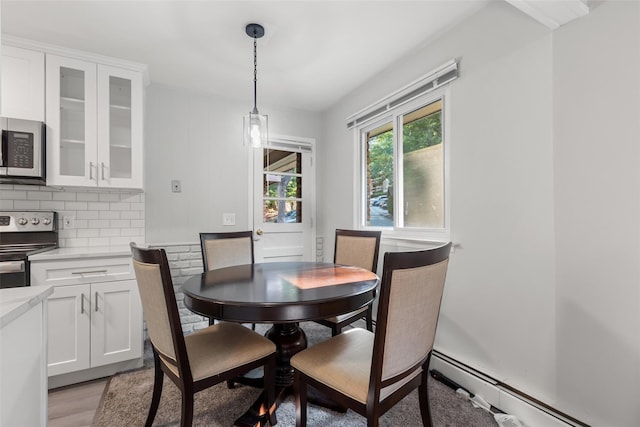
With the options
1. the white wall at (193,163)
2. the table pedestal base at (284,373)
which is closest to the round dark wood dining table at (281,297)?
the table pedestal base at (284,373)

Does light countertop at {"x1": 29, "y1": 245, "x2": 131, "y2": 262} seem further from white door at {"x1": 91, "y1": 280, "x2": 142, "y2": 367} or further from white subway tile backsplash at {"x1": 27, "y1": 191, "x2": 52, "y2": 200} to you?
white subway tile backsplash at {"x1": 27, "y1": 191, "x2": 52, "y2": 200}

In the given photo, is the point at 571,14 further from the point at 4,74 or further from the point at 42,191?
the point at 42,191

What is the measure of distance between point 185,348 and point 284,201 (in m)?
2.32

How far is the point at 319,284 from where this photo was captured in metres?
1.59

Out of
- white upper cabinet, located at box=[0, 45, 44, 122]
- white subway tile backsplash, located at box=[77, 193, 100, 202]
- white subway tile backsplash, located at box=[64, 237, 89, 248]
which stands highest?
white upper cabinet, located at box=[0, 45, 44, 122]

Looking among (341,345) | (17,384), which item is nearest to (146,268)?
(17,384)

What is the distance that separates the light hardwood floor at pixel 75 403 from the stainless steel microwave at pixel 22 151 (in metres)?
1.47

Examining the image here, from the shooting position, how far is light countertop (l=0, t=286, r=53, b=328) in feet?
2.55

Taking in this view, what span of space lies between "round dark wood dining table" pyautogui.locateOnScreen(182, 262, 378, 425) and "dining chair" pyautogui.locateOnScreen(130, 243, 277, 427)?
153mm

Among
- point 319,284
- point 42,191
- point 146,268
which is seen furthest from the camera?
point 42,191

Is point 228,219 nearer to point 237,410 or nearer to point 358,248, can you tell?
point 358,248

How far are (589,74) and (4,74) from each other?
11.5ft

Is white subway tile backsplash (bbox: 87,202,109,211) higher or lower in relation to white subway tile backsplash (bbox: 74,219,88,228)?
higher

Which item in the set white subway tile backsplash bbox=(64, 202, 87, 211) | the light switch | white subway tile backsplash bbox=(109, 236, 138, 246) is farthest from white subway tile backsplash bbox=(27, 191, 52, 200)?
the light switch
